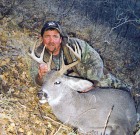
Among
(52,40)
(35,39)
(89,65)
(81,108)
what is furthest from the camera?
(35,39)

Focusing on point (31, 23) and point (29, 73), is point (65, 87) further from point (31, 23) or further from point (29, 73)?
point (31, 23)

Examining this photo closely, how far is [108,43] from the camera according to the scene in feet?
28.8

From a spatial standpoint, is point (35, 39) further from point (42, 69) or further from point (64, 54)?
point (42, 69)

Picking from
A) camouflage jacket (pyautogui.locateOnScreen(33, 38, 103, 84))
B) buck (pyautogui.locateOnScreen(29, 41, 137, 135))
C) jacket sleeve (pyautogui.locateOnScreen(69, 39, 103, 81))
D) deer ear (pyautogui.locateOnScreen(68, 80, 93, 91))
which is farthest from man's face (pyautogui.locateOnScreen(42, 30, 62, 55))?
deer ear (pyautogui.locateOnScreen(68, 80, 93, 91))

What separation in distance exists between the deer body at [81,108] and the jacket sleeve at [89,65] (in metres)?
0.84

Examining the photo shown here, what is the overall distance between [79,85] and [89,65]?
110 centimetres

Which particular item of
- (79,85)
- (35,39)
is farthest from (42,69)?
(35,39)

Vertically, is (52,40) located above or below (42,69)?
above

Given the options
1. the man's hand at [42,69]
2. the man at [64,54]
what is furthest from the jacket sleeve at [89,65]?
the man's hand at [42,69]

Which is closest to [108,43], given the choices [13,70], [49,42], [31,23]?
[31,23]

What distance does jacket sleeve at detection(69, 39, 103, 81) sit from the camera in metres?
6.89

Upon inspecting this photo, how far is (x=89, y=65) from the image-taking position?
22.8ft

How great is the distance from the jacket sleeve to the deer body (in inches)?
33.2

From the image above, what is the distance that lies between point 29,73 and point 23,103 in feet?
3.35
